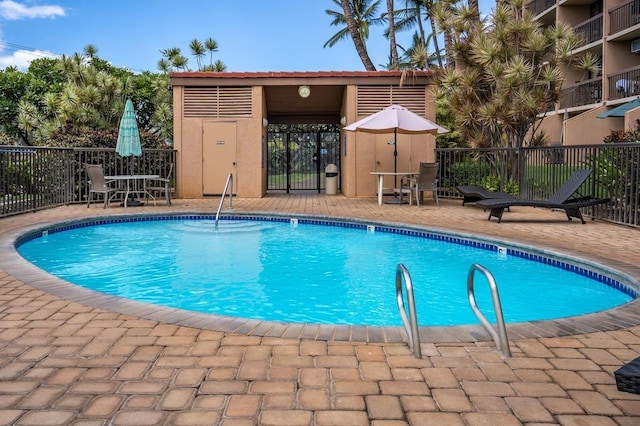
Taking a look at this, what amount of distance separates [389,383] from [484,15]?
13906mm

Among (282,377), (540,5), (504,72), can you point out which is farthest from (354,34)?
(282,377)

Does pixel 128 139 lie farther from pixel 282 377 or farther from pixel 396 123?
pixel 282 377

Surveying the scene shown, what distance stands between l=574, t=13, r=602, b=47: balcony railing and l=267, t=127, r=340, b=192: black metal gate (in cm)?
1224

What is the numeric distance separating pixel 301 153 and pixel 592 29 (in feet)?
46.7

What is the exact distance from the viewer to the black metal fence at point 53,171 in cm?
973

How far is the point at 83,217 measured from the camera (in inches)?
376

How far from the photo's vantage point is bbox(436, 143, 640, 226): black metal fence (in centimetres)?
836

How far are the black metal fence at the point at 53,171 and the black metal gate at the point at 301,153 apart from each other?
3.86 m

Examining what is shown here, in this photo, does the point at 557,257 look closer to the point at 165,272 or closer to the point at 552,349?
the point at 552,349

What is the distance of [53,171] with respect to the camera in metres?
11.6

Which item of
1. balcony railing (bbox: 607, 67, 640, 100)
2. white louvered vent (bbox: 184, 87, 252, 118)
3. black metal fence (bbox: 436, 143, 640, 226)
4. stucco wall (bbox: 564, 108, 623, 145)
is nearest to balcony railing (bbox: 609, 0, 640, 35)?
balcony railing (bbox: 607, 67, 640, 100)

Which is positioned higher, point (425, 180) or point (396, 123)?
point (396, 123)

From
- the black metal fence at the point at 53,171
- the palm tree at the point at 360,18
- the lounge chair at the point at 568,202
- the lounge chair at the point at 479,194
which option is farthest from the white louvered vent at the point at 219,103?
the palm tree at the point at 360,18

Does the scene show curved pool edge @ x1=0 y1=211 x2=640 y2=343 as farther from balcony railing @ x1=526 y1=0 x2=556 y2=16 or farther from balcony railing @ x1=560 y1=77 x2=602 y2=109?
balcony railing @ x1=526 y1=0 x2=556 y2=16
